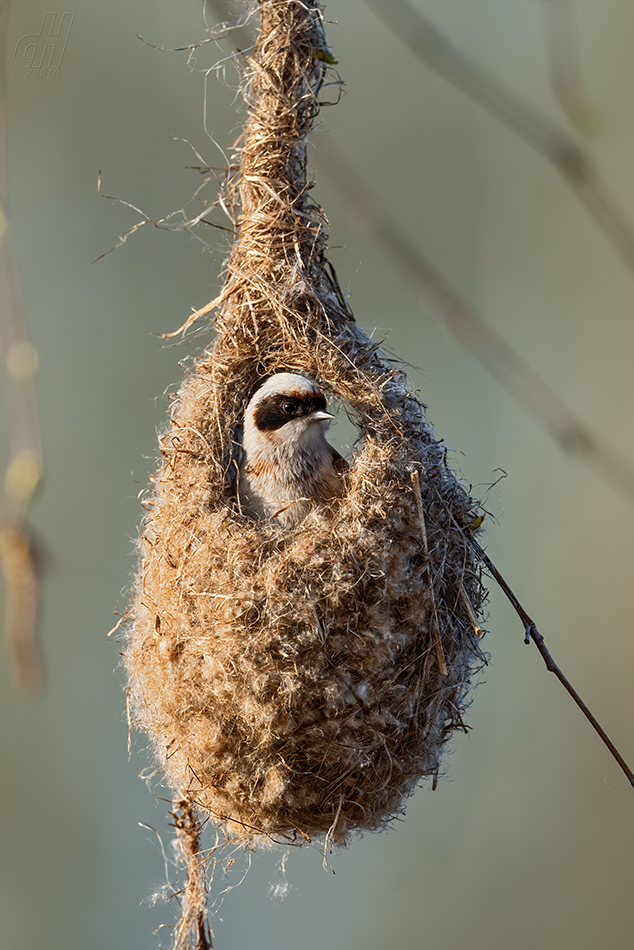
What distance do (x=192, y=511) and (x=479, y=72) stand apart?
52.5 inches

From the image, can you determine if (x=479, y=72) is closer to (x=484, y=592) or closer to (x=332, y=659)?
(x=484, y=592)

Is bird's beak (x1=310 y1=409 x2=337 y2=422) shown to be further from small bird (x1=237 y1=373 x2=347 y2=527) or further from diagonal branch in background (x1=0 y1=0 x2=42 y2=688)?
diagonal branch in background (x1=0 y1=0 x2=42 y2=688)

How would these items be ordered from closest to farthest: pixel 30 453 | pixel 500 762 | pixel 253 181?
1. pixel 30 453
2. pixel 253 181
3. pixel 500 762

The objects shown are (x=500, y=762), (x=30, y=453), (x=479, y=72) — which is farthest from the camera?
(x=500, y=762)

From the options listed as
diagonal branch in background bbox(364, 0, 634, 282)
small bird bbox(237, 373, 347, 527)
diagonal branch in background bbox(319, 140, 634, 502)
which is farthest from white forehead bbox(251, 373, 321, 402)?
diagonal branch in background bbox(364, 0, 634, 282)

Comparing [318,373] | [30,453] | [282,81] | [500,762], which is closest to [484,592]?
[318,373]

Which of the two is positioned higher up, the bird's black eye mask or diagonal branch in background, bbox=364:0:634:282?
diagonal branch in background, bbox=364:0:634:282

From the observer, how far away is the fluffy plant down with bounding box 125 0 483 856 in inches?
70.9

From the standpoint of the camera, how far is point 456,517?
2.08 metres

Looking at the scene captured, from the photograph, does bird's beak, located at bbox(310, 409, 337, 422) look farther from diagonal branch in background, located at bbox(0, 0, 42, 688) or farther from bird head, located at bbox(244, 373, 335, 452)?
diagonal branch in background, located at bbox(0, 0, 42, 688)

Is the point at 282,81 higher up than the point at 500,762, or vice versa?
the point at 282,81

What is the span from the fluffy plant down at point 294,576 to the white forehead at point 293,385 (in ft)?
0.17

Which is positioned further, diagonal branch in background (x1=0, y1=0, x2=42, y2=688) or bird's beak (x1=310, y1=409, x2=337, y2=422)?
bird's beak (x1=310, y1=409, x2=337, y2=422)

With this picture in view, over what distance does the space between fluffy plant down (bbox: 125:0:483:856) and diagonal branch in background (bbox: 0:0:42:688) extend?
1.06 ft
